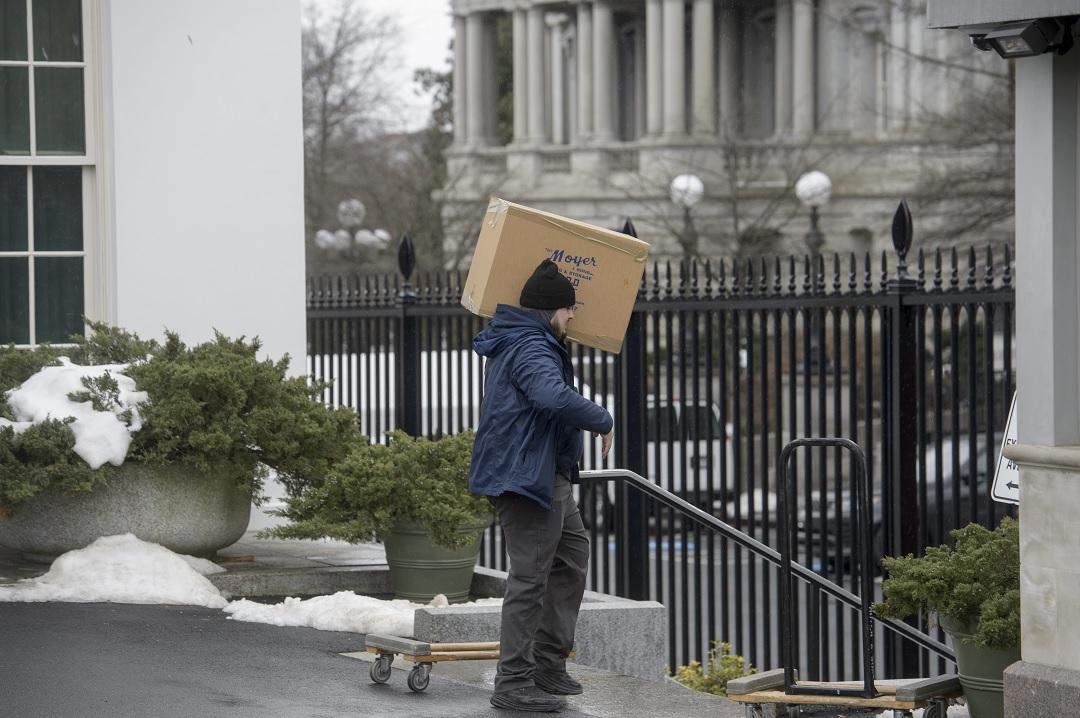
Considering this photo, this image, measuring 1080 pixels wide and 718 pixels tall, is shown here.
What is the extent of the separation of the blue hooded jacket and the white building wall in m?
5.36

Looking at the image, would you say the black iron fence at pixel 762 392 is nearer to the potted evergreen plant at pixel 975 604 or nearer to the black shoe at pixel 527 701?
the potted evergreen plant at pixel 975 604

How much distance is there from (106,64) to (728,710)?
23.0ft

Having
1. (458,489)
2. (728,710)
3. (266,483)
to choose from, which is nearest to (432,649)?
(728,710)

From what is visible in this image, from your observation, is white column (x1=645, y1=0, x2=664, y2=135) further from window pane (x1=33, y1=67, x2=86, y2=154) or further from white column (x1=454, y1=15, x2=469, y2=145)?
window pane (x1=33, y1=67, x2=86, y2=154)

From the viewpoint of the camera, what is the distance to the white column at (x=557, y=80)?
2608 inches

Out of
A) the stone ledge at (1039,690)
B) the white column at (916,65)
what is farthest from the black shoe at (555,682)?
the white column at (916,65)

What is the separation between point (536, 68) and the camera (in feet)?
215

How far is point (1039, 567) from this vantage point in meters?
6.36

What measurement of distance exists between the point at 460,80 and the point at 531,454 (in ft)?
199

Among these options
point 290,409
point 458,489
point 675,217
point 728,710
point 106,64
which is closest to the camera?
point 728,710

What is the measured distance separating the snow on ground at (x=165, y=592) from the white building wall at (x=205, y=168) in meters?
2.82

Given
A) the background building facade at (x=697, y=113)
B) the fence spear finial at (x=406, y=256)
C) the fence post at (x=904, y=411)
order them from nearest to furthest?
the fence post at (x=904, y=411), the fence spear finial at (x=406, y=256), the background building facade at (x=697, y=113)

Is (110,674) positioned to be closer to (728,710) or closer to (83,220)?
(728,710)

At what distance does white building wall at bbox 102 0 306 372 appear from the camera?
11.7 m
